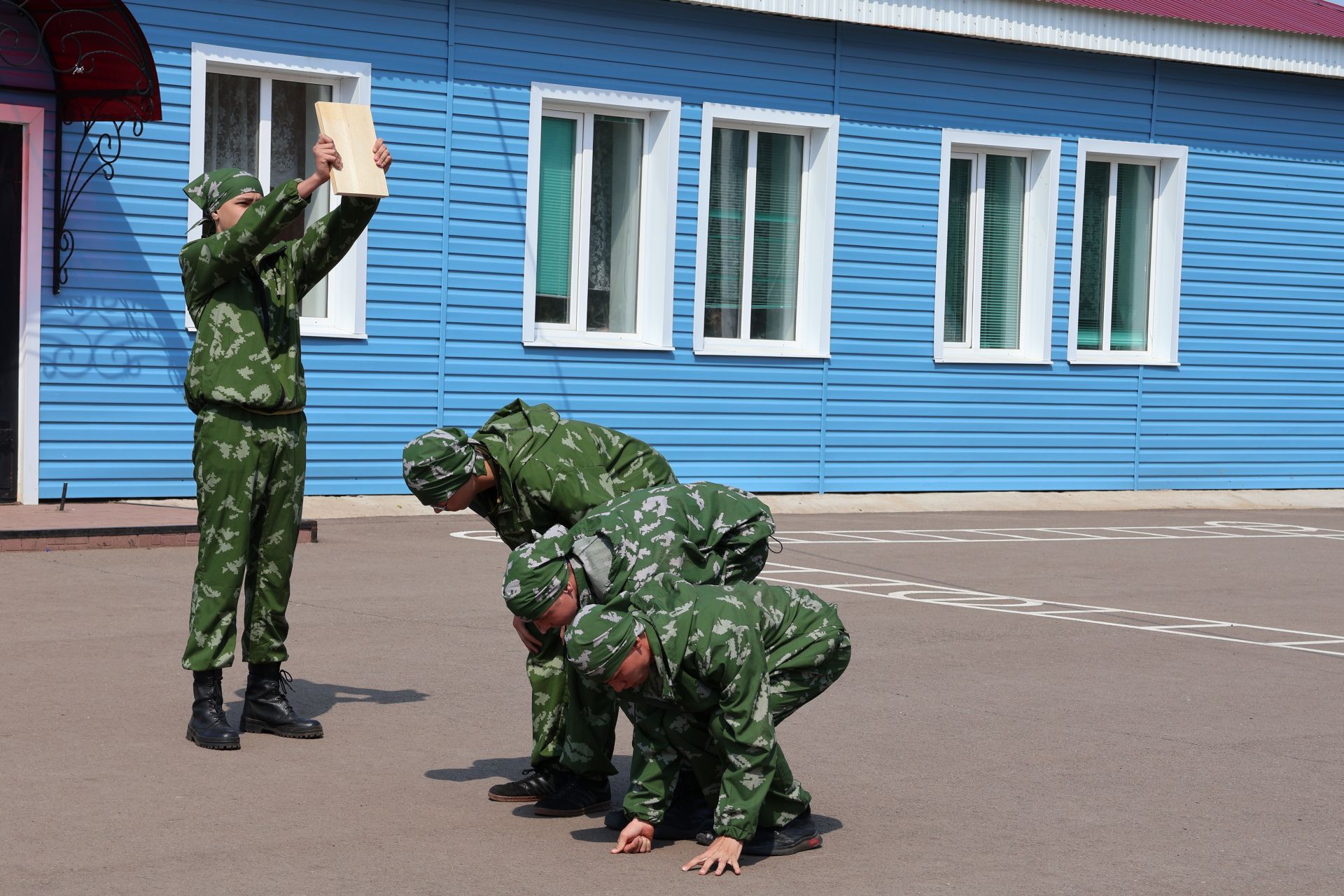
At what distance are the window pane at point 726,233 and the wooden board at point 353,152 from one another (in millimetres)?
10029

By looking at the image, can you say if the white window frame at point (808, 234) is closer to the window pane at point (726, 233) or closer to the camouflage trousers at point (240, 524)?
the window pane at point (726, 233)

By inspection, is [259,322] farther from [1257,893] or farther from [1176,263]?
[1176,263]

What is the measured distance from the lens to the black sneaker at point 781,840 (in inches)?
209

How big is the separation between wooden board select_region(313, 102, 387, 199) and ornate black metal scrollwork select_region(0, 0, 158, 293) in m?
6.46

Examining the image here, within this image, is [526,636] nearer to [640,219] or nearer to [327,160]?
[327,160]

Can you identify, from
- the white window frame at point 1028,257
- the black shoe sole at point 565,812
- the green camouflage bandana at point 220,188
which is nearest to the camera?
the black shoe sole at point 565,812

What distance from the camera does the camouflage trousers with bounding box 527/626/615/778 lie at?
222 inches

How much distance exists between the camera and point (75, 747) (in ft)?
20.7

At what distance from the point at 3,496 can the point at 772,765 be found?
31.2ft

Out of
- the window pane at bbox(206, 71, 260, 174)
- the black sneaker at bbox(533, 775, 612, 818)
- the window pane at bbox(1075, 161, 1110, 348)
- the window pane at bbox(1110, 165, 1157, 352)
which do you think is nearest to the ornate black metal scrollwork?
the window pane at bbox(206, 71, 260, 174)

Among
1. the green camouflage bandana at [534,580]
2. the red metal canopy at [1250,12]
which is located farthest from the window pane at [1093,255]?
the green camouflage bandana at [534,580]

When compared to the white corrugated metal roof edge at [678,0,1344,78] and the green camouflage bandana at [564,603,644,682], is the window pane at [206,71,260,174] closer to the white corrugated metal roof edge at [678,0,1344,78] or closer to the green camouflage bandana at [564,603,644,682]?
the white corrugated metal roof edge at [678,0,1344,78]

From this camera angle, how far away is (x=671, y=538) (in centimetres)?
523

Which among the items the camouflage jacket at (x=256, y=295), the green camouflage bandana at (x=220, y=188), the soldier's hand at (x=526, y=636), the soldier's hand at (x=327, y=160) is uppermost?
the soldier's hand at (x=327, y=160)
